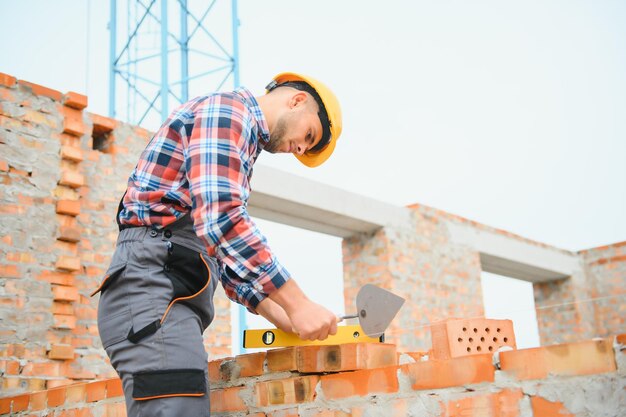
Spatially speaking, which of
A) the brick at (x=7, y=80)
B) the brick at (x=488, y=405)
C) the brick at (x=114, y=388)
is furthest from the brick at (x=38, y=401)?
the brick at (x=7, y=80)

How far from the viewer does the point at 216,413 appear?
2.14m

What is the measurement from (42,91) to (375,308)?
365cm

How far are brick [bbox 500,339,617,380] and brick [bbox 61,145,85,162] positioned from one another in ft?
12.9

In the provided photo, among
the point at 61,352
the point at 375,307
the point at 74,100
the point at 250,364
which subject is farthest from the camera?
the point at 74,100

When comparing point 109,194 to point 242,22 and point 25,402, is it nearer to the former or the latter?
point 25,402

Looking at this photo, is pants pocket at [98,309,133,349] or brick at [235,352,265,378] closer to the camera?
pants pocket at [98,309,133,349]

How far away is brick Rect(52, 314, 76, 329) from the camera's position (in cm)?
442

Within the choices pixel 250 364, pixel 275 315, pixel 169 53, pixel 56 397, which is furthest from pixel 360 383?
pixel 169 53

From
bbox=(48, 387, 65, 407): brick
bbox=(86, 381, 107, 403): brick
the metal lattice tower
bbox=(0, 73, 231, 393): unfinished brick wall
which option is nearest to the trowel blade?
bbox=(86, 381, 107, 403): brick

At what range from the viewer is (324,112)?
188 cm

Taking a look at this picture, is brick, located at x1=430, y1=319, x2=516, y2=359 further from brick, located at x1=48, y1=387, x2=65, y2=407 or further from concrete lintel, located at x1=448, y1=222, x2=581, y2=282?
concrete lintel, located at x1=448, y1=222, x2=581, y2=282

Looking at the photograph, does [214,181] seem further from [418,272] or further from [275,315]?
[418,272]

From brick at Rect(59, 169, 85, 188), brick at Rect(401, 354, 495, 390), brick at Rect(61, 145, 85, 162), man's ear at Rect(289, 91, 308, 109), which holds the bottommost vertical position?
brick at Rect(401, 354, 495, 390)

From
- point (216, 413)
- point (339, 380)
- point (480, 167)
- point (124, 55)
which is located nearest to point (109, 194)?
point (216, 413)
